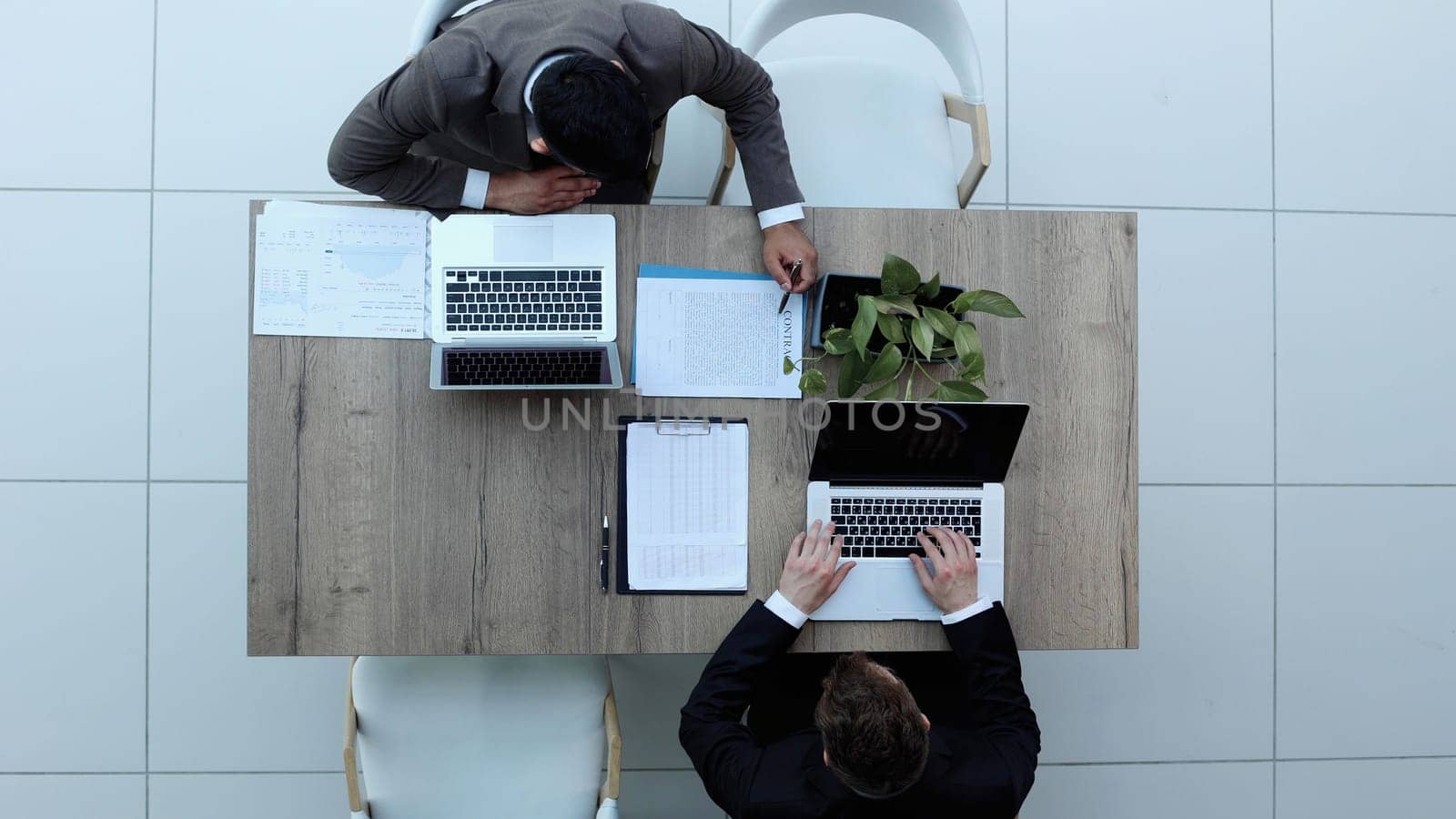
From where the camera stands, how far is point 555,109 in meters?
1.43

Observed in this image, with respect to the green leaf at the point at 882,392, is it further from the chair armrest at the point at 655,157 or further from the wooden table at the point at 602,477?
the chair armrest at the point at 655,157

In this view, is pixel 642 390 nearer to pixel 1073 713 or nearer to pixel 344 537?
pixel 344 537

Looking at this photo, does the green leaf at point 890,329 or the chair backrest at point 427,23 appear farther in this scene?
the chair backrest at point 427,23

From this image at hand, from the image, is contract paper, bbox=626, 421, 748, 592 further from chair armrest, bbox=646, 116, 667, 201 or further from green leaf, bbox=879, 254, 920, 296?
chair armrest, bbox=646, 116, 667, 201

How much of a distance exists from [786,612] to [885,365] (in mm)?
486

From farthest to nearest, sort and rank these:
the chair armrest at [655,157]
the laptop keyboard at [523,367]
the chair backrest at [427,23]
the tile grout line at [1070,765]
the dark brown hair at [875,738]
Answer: the tile grout line at [1070,765], the chair armrest at [655,157], the chair backrest at [427,23], the laptop keyboard at [523,367], the dark brown hair at [875,738]

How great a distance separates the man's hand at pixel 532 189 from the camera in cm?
164

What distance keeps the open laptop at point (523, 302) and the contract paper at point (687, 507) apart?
160 millimetres

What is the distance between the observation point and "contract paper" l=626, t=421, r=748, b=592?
1651mm
